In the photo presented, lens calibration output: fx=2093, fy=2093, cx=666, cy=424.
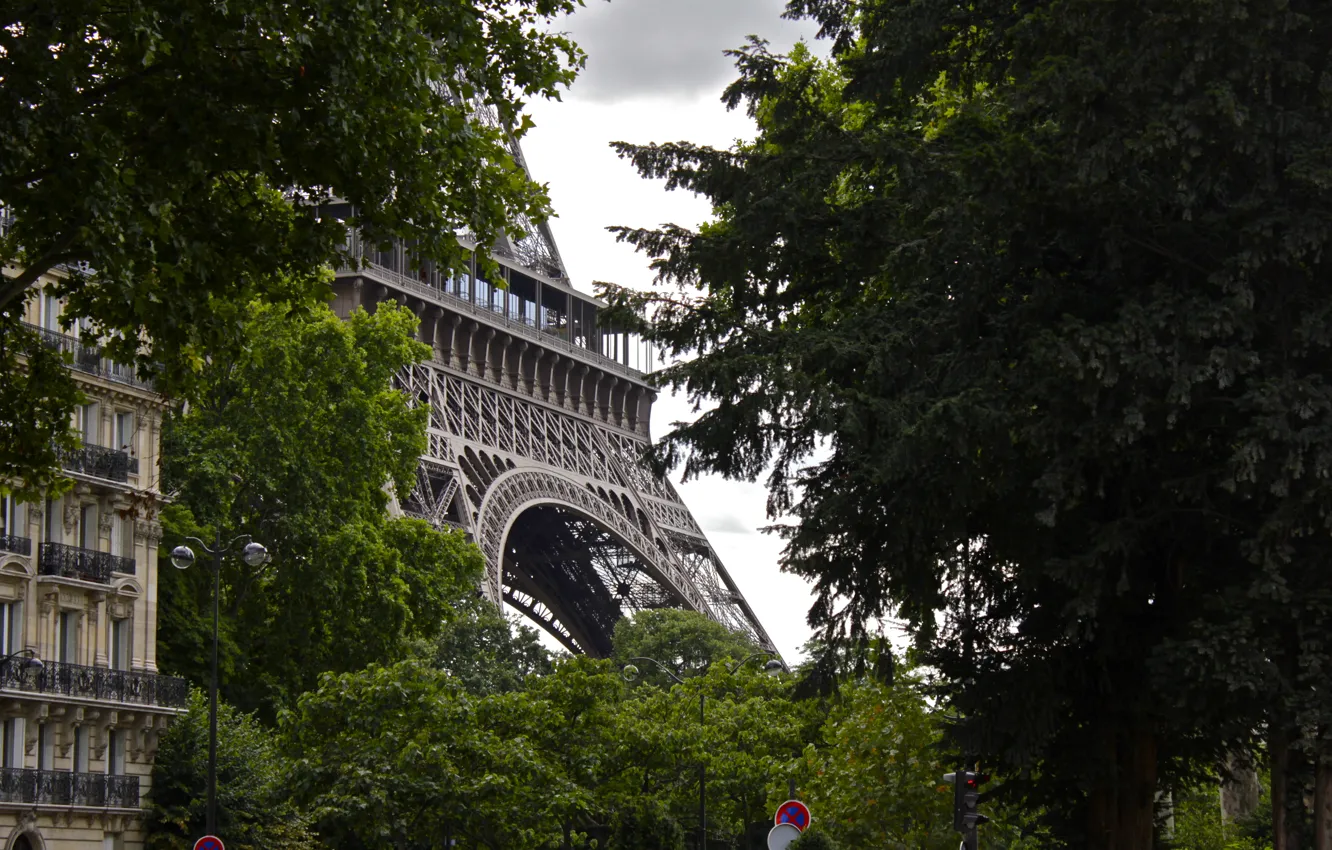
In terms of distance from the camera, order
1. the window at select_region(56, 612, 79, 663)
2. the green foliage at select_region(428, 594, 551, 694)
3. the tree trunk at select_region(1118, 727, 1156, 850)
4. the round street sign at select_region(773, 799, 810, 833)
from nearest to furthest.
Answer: the tree trunk at select_region(1118, 727, 1156, 850) → the round street sign at select_region(773, 799, 810, 833) → the window at select_region(56, 612, 79, 663) → the green foliage at select_region(428, 594, 551, 694)

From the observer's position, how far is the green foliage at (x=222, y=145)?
16.6m

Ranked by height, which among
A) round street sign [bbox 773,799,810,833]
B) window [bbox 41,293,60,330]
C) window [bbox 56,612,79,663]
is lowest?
round street sign [bbox 773,799,810,833]

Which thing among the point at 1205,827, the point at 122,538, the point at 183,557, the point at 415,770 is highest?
the point at 122,538

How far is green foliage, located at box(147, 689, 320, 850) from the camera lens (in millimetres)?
42531

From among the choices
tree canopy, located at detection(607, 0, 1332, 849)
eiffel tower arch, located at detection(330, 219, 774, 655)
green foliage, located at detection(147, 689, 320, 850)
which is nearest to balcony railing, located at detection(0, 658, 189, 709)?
green foliage, located at detection(147, 689, 320, 850)

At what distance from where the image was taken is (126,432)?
44.4m

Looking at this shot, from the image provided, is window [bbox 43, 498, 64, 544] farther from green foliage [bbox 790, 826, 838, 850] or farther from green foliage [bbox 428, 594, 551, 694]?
green foliage [bbox 428, 594, 551, 694]

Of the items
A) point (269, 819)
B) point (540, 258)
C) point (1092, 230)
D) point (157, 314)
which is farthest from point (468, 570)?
point (540, 258)

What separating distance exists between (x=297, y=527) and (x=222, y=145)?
29.7 meters

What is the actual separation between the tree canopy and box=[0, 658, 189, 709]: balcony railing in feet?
62.6

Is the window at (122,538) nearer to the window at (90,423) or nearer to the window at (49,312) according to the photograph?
the window at (90,423)

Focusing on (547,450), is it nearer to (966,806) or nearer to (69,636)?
(69,636)

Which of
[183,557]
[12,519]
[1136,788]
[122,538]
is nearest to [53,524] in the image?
[12,519]

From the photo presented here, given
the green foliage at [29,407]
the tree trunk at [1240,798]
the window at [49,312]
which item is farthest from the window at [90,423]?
the green foliage at [29,407]
